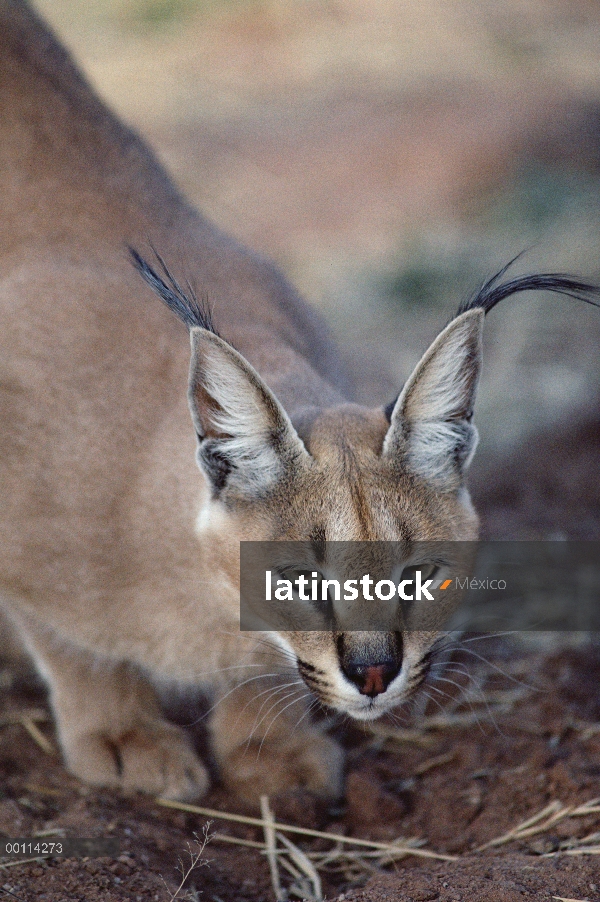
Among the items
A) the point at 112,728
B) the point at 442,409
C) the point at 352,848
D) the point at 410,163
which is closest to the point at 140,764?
the point at 112,728

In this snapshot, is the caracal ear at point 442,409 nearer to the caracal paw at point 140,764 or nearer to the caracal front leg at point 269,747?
the caracal front leg at point 269,747

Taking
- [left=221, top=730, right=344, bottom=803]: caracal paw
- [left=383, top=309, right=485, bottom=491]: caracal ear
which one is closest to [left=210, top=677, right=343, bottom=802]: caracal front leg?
[left=221, top=730, right=344, bottom=803]: caracal paw

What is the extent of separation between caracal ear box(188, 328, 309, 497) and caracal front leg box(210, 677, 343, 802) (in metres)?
0.97

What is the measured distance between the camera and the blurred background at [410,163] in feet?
22.4

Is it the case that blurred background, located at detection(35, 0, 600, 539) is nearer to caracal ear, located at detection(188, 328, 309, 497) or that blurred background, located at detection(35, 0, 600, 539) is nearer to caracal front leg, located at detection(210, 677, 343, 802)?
caracal front leg, located at detection(210, 677, 343, 802)

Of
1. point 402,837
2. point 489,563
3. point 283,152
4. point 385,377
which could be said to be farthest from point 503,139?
point 402,837

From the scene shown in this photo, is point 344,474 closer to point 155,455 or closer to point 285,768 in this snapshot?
point 155,455

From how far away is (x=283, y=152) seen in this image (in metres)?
11.7

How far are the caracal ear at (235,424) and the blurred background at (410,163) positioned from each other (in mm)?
2876

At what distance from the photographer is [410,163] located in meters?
11.0

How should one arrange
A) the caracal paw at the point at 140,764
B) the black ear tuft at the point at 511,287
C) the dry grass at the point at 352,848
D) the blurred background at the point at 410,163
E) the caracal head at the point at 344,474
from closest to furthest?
the caracal head at the point at 344,474
the black ear tuft at the point at 511,287
the dry grass at the point at 352,848
the caracal paw at the point at 140,764
the blurred background at the point at 410,163

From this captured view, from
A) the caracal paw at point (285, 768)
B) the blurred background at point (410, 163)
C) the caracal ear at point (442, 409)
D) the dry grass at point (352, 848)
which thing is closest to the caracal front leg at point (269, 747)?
the caracal paw at point (285, 768)

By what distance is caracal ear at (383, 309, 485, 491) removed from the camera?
330cm

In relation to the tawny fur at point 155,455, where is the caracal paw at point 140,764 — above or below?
below
